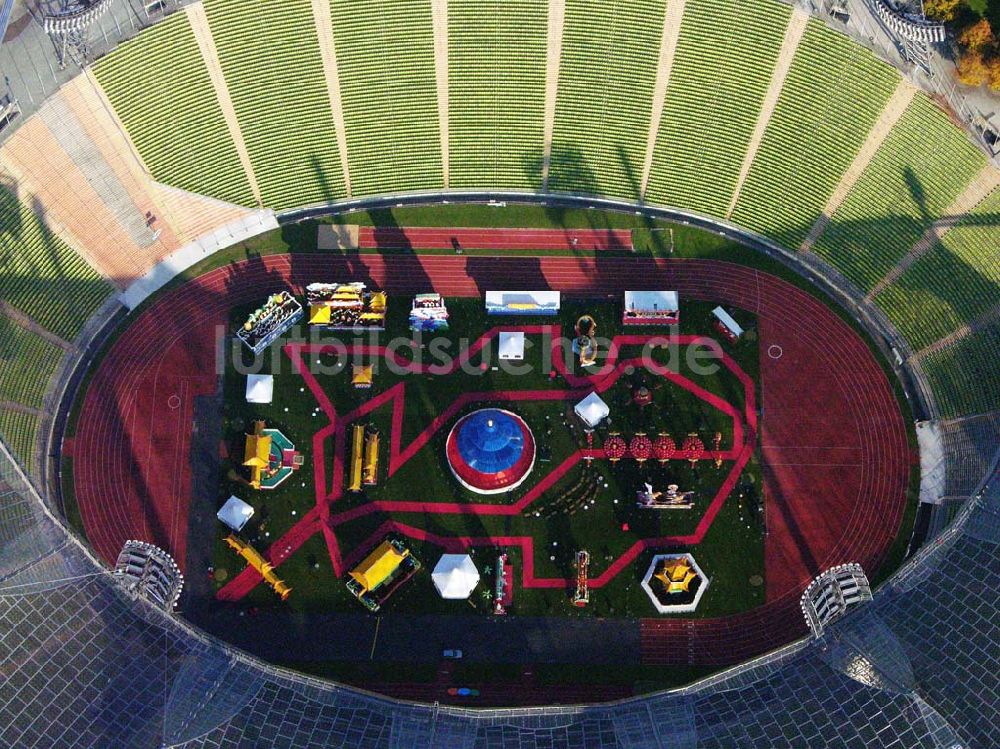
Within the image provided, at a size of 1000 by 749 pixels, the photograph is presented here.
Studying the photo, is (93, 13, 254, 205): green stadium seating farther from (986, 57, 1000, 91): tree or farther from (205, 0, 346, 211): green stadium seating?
(986, 57, 1000, 91): tree

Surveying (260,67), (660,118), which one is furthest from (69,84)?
(660,118)

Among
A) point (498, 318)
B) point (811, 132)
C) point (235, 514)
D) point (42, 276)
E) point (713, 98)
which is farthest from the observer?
point (713, 98)

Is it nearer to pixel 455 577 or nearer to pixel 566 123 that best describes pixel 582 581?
pixel 455 577

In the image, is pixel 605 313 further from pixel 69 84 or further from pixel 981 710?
pixel 69 84

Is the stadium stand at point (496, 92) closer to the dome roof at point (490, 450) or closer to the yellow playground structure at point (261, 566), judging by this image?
the dome roof at point (490, 450)

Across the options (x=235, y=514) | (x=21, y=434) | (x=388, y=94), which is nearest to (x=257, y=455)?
(x=235, y=514)

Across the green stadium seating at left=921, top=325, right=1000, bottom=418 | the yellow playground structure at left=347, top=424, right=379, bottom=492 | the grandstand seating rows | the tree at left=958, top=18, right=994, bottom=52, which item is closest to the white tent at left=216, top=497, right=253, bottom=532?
the yellow playground structure at left=347, top=424, right=379, bottom=492

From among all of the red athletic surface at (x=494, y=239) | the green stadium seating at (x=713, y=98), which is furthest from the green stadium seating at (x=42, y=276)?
the green stadium seating at (x=713, y=98)
